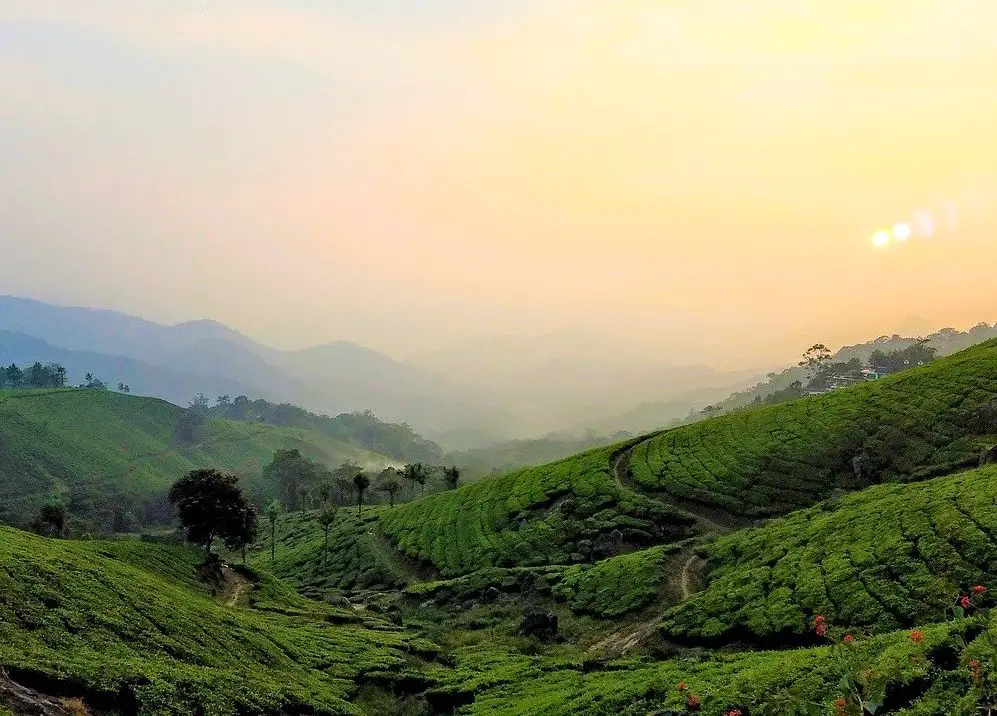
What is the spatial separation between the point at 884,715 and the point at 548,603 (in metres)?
36.8

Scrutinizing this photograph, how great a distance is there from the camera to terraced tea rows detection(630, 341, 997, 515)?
57.4m

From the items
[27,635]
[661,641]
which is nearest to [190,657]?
[27,635]

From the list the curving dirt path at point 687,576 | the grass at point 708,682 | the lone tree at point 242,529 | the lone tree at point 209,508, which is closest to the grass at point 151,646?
the grass at point 708,682

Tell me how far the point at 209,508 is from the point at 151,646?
94.9ft

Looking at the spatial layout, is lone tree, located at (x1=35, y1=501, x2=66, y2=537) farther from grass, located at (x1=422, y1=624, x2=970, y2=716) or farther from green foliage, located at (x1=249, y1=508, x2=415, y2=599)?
grass, located at (x1=422, y1=624, x2=970, y2=716)

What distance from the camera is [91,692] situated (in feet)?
72.2

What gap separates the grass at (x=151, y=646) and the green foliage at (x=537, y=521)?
21.9 meters

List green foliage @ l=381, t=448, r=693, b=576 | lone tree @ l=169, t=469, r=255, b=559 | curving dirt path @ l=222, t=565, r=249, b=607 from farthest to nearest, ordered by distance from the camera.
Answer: green foliage @ l=381, t=448, r=693, b=576 → lone tree @ l=169, t=469, r=255, b=559 → curving dirt path @ l=222, t=565, r=249, b=607

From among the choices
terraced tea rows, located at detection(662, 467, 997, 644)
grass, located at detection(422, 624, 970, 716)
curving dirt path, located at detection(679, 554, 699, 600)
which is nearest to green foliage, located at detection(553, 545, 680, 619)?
curving dirt path, located at detection(679, 554, 699, 600)

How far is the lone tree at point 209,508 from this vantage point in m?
56.0

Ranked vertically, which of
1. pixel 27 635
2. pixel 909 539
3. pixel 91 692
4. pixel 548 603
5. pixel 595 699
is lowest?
pixel 548 603

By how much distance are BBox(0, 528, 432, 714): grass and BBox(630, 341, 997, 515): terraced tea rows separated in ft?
118

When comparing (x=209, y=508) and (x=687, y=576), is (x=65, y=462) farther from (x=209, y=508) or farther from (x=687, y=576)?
(x=687, y=576)

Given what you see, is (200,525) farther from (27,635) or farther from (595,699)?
(595,699)
